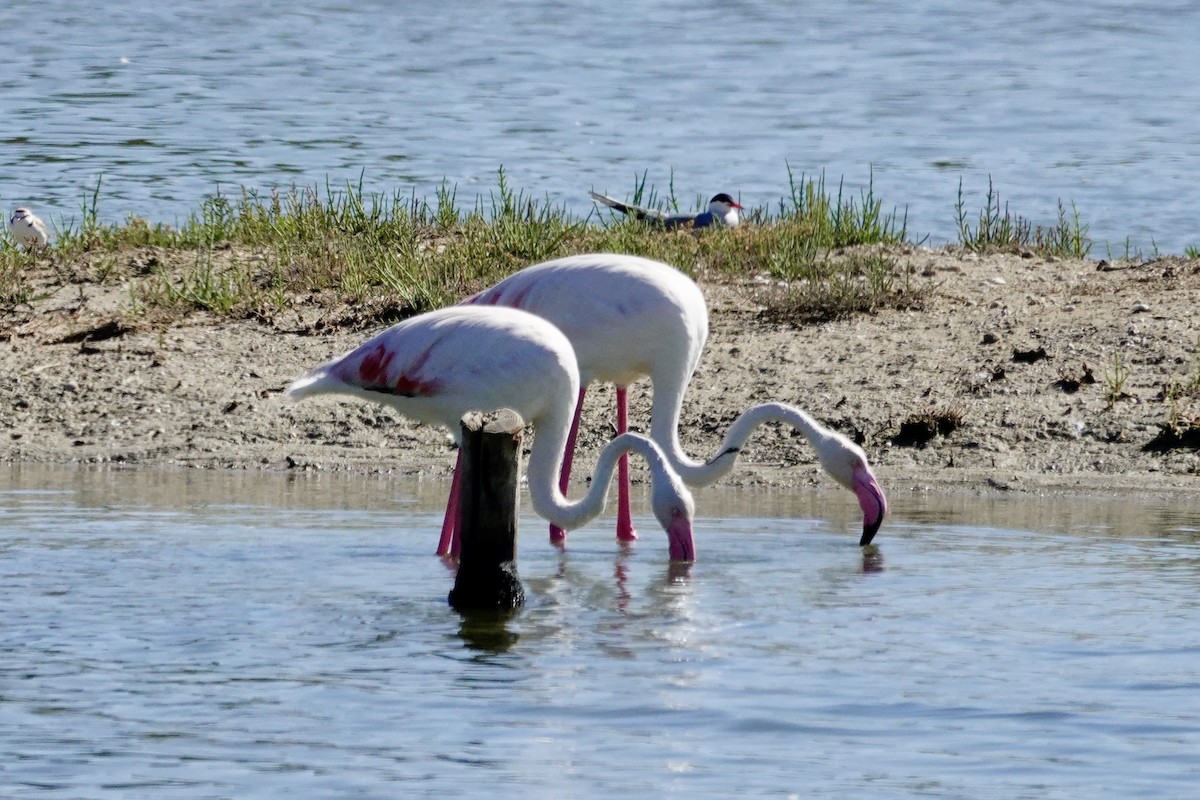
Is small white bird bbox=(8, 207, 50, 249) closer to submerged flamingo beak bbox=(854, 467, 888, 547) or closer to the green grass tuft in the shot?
the green grass tuft

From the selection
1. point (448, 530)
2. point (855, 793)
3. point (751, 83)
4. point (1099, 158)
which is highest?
point (751, 83)

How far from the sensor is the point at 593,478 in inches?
307

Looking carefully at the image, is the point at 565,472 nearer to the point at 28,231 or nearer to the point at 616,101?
the point at 28,231

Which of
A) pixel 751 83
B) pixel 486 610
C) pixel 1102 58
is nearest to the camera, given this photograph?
pixel 486 610

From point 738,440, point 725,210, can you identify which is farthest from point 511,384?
point 725,210

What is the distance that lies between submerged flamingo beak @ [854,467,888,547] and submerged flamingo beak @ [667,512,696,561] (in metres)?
0.84

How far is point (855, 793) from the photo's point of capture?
496 centimetres

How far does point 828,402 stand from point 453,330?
10.7 feet

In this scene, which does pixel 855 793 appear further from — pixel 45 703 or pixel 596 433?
pixel 596 433

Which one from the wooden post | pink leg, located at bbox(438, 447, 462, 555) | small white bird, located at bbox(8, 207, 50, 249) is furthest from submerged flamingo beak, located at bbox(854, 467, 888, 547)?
small white bird, located at bbox(8, 207, 50, 249)

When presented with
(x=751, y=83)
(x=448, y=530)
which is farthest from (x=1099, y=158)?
(x=448, y=530)

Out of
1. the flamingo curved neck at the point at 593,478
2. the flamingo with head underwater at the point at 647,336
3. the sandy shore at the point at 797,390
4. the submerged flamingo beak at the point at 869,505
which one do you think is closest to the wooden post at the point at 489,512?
the flamingo curved neck at the point at 593,478

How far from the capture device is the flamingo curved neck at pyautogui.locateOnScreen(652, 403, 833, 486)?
334 inches

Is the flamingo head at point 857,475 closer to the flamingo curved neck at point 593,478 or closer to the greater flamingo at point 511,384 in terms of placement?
the greater flamingo at point 511,384
